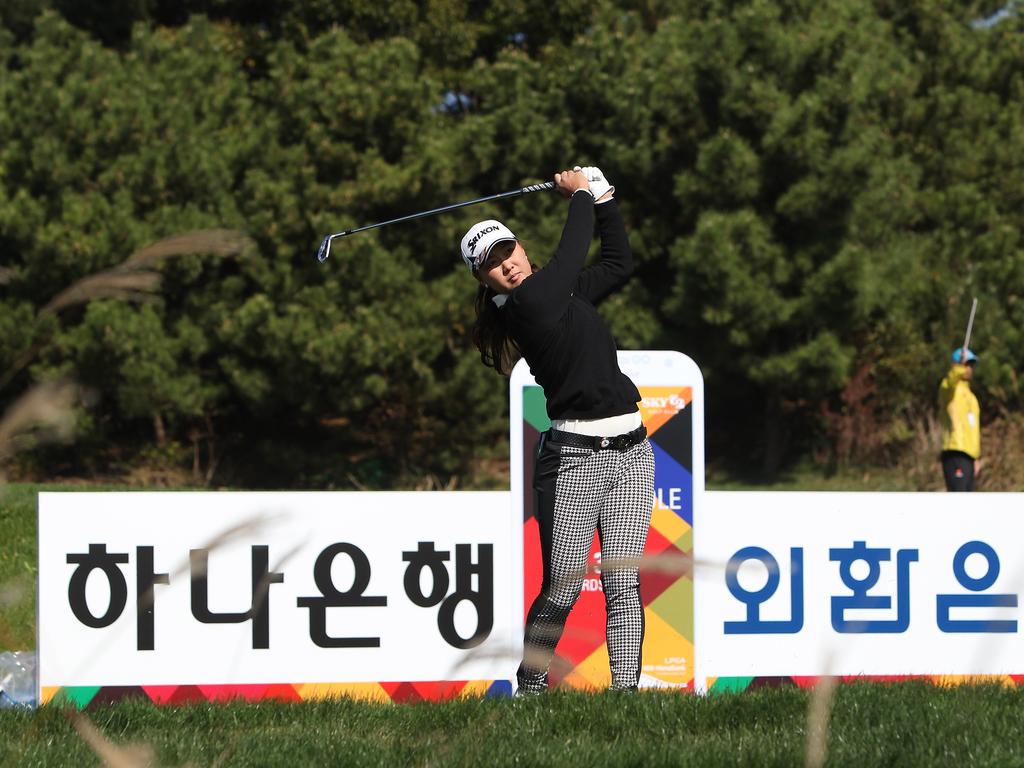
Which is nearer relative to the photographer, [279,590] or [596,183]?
[596,183]

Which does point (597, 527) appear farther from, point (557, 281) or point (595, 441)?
point (557, 281)

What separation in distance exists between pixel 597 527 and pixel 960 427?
849 centimetres

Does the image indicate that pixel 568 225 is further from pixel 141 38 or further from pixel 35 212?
pixel 141 38

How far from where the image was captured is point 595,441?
Answer: 508 centimetres

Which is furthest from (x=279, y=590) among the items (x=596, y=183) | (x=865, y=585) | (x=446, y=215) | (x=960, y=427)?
(x=446, y=215)

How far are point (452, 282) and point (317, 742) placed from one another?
47.1 feet

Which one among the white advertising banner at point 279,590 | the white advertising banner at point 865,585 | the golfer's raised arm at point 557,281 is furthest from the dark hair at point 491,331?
the white advertising banner at point 865,585

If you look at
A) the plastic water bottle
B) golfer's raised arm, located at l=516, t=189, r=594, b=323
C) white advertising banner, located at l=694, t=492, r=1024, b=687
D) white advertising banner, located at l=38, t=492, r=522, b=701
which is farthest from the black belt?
the plastic water bottle

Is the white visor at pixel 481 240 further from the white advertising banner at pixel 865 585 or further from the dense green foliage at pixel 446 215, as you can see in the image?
the dense green foliage at pixel 446 215

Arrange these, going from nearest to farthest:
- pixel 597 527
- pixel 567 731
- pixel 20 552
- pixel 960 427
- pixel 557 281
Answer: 1. pixel 567 731
2. pixel 557 281
3. pixel 597 527
4. pixel 20 552
5. pixel 960 427

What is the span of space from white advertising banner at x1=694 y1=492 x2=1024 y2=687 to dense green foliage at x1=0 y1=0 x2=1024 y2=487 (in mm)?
11812

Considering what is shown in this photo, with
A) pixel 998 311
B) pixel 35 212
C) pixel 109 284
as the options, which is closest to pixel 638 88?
pixel 998 311

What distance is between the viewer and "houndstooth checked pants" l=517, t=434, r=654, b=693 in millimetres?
5086

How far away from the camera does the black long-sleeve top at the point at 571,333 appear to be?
4855 mm
